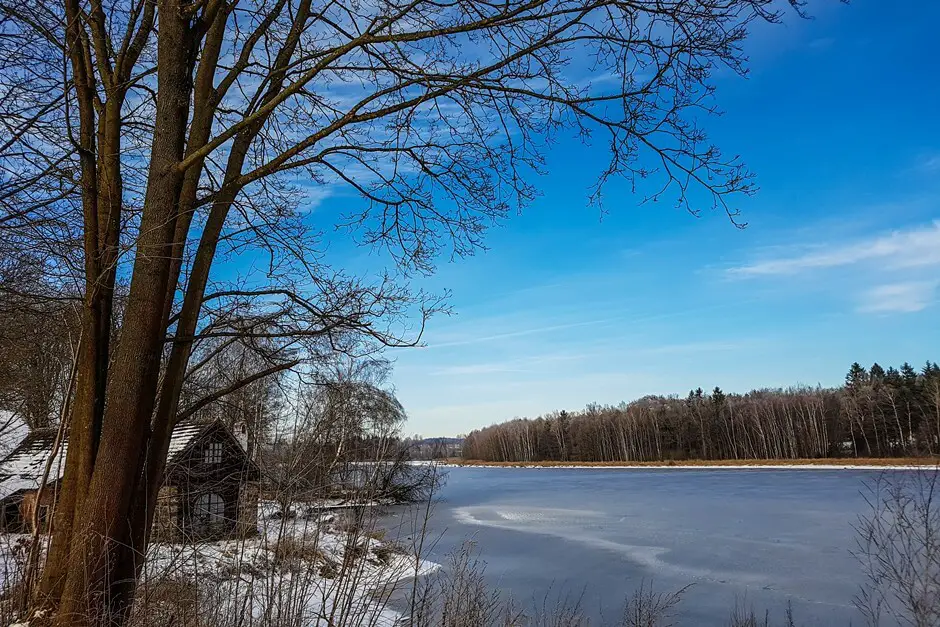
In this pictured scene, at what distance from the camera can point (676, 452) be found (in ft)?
241

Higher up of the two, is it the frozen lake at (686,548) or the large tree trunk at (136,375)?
the large tree trunk at (136,375)

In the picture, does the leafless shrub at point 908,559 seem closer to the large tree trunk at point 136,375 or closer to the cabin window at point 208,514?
the cabin window at point 208,514

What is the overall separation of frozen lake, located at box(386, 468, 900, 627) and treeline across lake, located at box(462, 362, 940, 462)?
86.8ft

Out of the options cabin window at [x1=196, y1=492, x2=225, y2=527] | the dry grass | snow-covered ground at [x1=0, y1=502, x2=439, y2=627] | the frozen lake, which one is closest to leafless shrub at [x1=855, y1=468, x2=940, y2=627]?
the frozen lake

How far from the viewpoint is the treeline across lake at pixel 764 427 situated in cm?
5509

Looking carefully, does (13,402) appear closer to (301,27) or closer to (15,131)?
(15,131)

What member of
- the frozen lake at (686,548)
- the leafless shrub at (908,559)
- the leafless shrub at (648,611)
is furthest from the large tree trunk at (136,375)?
the leafless shrub at (908,559)

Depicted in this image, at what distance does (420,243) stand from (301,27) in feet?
5.11

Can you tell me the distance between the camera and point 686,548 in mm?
16297

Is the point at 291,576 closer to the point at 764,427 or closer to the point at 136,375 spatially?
the point at 136,375

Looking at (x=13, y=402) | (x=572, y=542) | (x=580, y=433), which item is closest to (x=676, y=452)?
(x=580, y=433)

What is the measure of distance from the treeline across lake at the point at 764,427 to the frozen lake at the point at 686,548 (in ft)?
86.8

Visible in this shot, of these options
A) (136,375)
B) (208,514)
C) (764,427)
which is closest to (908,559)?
(208,514)

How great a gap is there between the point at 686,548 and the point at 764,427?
2158 inches
